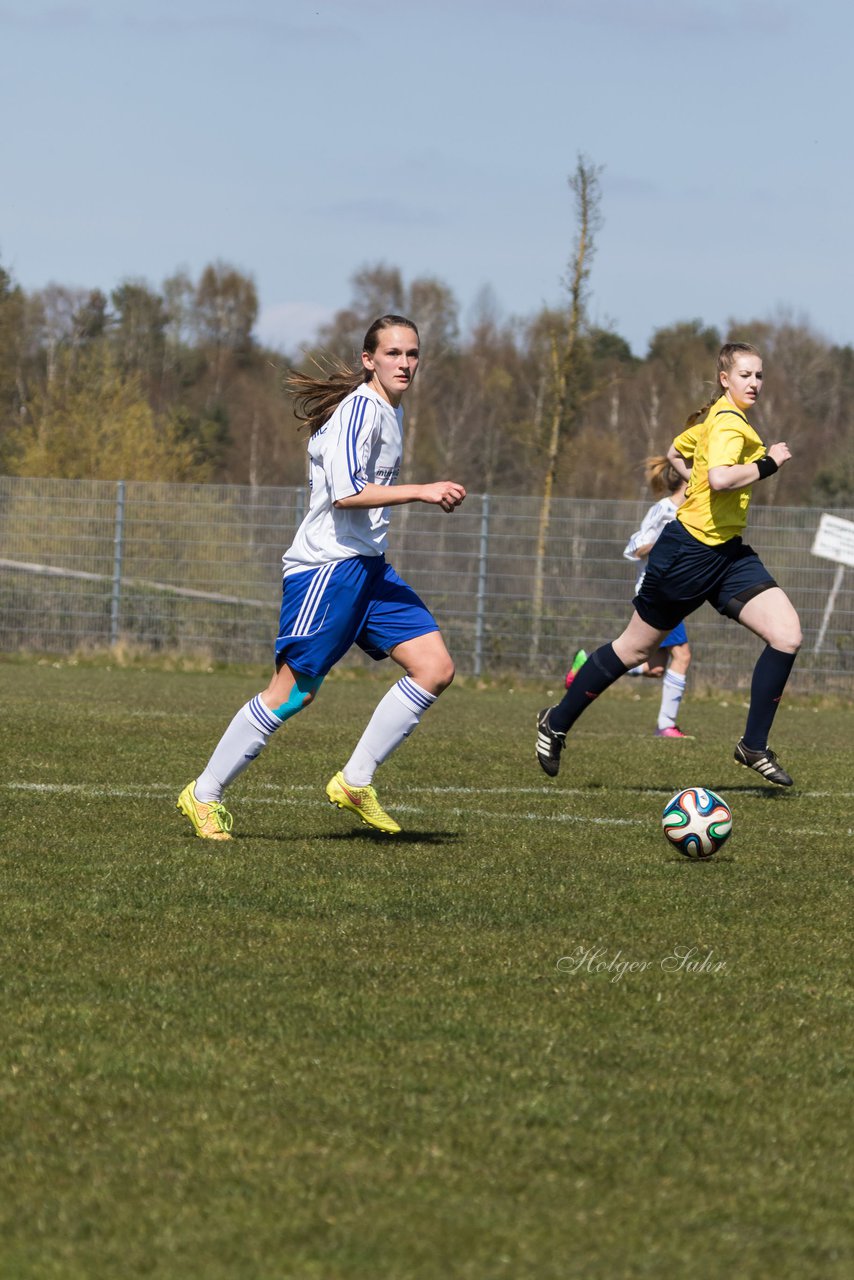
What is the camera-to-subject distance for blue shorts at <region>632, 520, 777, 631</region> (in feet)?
27.3

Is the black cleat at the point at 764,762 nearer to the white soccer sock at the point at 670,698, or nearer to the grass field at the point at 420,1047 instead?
the grass field at the point at 420,1047

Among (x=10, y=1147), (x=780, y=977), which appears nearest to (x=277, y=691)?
(x=780, y=977)

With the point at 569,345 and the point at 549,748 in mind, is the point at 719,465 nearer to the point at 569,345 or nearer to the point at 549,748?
the point at 549,748

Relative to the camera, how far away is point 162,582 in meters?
23.1

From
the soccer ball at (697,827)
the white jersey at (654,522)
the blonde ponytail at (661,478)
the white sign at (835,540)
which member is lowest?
the soccer ball at (697,827)

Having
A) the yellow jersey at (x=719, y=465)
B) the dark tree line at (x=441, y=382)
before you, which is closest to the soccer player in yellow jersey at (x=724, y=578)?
the yellow jersey at (x=719, y=465)

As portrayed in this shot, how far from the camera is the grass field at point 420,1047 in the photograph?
2711 millimetres

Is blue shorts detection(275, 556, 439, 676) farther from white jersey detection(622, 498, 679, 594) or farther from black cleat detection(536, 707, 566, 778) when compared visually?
white jersey detection(622, 498, 679, 594)

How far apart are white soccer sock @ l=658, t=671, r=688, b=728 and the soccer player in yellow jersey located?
4334 mm

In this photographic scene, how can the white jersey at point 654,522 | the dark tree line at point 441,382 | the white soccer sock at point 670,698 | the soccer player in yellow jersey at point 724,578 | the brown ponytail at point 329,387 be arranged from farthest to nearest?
the dark tree line at point 441,382 → the white soccer sock at point 670,698 → the white jersey at point 654,522 → the soccer player in yellow jersey at point 724,578 → the brown ponytail at point 329,387

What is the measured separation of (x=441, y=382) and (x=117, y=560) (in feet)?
174

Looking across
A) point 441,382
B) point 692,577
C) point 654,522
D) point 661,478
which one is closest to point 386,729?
point 692,577

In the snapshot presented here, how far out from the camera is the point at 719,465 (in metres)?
8.10

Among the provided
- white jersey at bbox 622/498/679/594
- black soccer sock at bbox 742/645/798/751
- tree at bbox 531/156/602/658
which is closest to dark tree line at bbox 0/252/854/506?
tree at bbox 531/156/602/658
